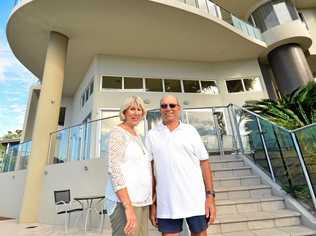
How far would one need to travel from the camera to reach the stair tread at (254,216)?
10.2 feet

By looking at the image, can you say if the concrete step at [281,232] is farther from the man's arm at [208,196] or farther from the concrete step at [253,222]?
the man's arm at [208,196]

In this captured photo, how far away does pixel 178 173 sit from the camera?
1438 millimetres

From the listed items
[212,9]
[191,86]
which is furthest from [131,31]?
[191,86]

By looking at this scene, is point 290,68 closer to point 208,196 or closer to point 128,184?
point 208,196

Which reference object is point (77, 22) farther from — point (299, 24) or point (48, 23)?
point (299, 24)

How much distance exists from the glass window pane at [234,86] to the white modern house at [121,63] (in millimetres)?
49

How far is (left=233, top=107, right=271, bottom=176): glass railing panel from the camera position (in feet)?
14.8

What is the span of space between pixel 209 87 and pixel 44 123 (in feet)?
23.6

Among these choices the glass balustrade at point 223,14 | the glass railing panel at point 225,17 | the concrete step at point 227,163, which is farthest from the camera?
the glass railing panel at point 225,17

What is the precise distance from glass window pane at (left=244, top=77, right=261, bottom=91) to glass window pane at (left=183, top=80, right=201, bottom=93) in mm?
2391

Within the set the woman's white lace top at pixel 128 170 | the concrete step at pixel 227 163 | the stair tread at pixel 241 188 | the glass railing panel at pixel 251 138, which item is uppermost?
the glass railing panel at pixel 251 138

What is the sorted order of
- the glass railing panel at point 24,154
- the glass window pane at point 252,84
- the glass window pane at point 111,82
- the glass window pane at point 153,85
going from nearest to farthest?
1. the glass railing panel at point 24,154
2. the glass window pane at point 111,82
3. the glass window pane at point 153,85
4. the glass window pane at point 252,84

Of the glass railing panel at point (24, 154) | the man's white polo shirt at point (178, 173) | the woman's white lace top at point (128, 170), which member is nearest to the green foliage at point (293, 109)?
the man's white polo shirt at point (178, 173)

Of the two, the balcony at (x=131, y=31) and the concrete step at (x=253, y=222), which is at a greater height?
the balcony at (x=131, y=31)
